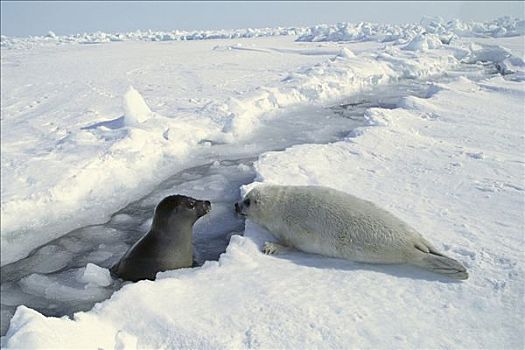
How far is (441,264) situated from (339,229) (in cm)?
46

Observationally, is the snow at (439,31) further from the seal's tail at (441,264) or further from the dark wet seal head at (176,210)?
the seal's tail at (441,264)

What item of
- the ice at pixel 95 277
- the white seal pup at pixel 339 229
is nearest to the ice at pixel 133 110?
the white seal pup at pixel 339 229

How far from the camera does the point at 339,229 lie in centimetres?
210

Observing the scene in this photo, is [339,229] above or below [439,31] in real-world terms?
below

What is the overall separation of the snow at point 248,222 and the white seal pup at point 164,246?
4.5 inches

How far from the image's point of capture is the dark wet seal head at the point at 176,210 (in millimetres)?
2361

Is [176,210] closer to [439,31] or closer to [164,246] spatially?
[164,246]

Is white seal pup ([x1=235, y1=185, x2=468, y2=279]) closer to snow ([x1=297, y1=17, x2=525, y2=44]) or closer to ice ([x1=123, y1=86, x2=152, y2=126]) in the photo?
ice ([x1=123, y1=86, x2=152, y2=126])

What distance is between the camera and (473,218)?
2375 millimetres

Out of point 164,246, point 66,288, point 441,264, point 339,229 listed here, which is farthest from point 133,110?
point 441,264

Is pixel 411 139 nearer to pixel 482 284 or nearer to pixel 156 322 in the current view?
pixel 482 284

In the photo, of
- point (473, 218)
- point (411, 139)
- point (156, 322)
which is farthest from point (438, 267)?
point (411, 139)

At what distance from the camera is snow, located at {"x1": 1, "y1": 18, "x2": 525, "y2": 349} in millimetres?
1567

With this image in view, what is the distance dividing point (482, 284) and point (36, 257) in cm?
219
